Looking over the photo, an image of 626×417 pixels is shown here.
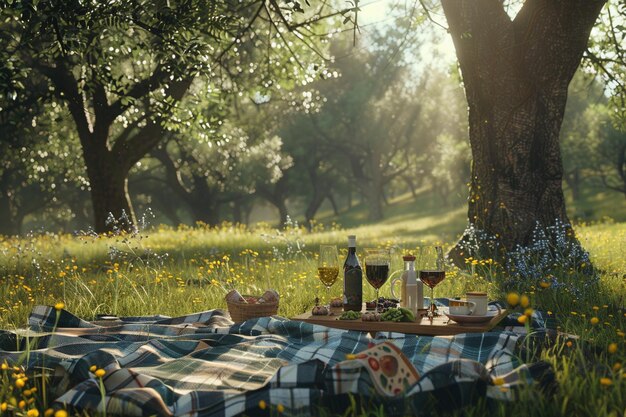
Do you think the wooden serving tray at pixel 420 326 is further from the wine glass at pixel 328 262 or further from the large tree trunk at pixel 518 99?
the large tree trunk at pixel 518 99

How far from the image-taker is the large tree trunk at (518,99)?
28.2ft

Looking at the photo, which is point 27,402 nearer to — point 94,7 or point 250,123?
point 94,7

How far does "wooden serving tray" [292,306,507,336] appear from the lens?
15.4 feet

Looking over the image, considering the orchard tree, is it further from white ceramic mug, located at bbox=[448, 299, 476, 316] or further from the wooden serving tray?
white ceramic mug, located at bbox=[448, 299, 476, 316]

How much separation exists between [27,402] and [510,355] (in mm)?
2796

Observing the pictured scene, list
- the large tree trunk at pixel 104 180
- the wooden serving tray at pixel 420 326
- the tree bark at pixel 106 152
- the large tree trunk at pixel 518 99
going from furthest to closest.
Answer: the large tree trunk at pixel 104 180
the tree bark at pixel 106 152
the large tree trunk at pixel 518 99
the wooden serving tray at pixel 420 326

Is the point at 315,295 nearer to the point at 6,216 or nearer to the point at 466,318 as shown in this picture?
the point at 466,318

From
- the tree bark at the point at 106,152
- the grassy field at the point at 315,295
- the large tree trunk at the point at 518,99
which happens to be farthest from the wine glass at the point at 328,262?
the tree bark at the point at 106,152

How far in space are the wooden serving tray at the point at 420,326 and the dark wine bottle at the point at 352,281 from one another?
327 mm

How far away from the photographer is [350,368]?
3467 millimetres

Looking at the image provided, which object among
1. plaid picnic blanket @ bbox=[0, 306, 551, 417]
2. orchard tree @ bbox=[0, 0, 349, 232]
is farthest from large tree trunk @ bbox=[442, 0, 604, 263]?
plaid picnic blanket @ bbox=[0, 306, 551, 417]

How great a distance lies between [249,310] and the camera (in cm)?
564

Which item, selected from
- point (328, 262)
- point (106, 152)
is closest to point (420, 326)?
point (328, 262)

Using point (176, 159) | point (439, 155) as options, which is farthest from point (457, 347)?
point (439, 155)
